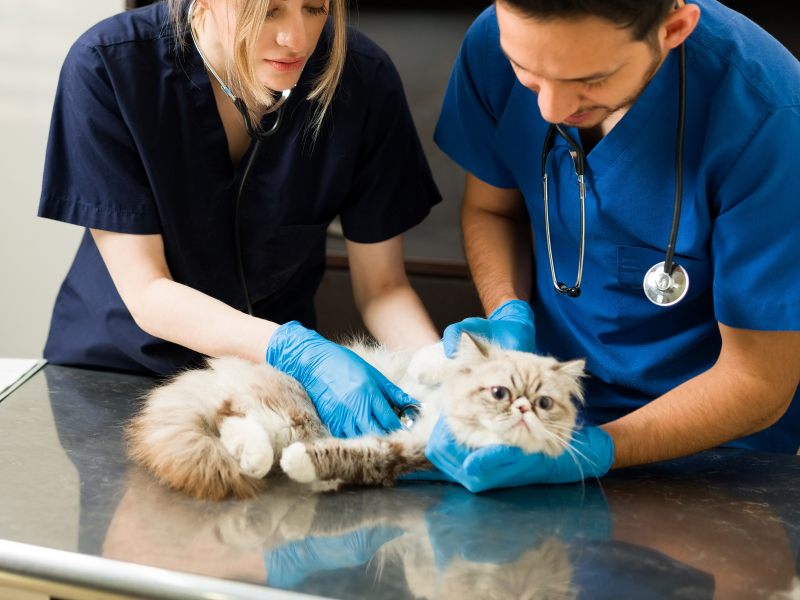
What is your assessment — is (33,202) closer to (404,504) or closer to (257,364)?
(257,364)

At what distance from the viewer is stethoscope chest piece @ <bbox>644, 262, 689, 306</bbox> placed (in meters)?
1.19

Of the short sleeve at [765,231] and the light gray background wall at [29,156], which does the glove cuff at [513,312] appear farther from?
the light gray background wall at [29,156]

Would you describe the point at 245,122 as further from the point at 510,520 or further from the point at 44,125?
the point at 44,125

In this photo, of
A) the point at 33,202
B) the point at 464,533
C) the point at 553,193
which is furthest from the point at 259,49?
the point at 33,202

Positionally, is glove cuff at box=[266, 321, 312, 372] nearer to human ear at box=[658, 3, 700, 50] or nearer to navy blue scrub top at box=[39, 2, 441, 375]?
navy blue scrub top at box=[39, 2, 441, 375]

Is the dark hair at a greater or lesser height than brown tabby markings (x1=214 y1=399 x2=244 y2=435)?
greater

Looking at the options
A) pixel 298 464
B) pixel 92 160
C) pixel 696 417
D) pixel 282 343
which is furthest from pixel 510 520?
pixel 92 160

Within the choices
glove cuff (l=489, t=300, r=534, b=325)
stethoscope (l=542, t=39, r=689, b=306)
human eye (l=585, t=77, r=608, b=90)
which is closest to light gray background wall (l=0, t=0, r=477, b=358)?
glove cuff (l=489, t=300, r=534, b=325)

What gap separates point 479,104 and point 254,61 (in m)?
0.51

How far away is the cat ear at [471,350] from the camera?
46.1 inches

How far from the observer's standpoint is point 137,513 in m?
0.90

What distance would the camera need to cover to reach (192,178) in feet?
4.75

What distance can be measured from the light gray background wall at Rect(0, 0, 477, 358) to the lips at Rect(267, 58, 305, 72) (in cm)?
117

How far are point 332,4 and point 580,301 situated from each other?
83 cm
